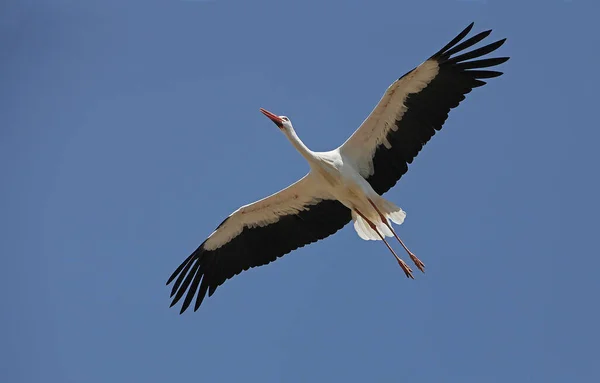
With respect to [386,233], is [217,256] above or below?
above

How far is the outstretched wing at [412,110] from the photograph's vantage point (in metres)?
11.1

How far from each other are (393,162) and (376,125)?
0.50 meters

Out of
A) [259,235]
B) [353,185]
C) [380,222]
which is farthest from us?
[259,235]

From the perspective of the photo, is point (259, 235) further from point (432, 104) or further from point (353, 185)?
point (432, 104)

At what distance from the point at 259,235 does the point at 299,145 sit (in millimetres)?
1572

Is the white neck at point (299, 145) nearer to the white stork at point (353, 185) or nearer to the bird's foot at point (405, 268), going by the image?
the white stork at point (353, 185)

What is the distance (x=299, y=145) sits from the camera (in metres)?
11.5

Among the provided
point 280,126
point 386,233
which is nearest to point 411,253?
point 386,233

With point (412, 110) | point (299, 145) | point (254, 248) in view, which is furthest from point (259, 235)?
point (412, 110)

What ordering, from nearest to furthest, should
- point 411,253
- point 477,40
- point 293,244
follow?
point 477,40
point 411,253
point 293,244

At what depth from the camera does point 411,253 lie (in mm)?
11609

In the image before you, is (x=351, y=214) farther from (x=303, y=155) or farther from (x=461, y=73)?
(x=461, y=73)

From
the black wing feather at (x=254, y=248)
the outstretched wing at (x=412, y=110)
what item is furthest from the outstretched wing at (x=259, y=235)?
the outstretched wing at (x=412, y=110)

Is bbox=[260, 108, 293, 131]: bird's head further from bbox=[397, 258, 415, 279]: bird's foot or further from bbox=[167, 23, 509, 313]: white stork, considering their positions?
bbox=[397, 258, 415, 279]: bird's foot
